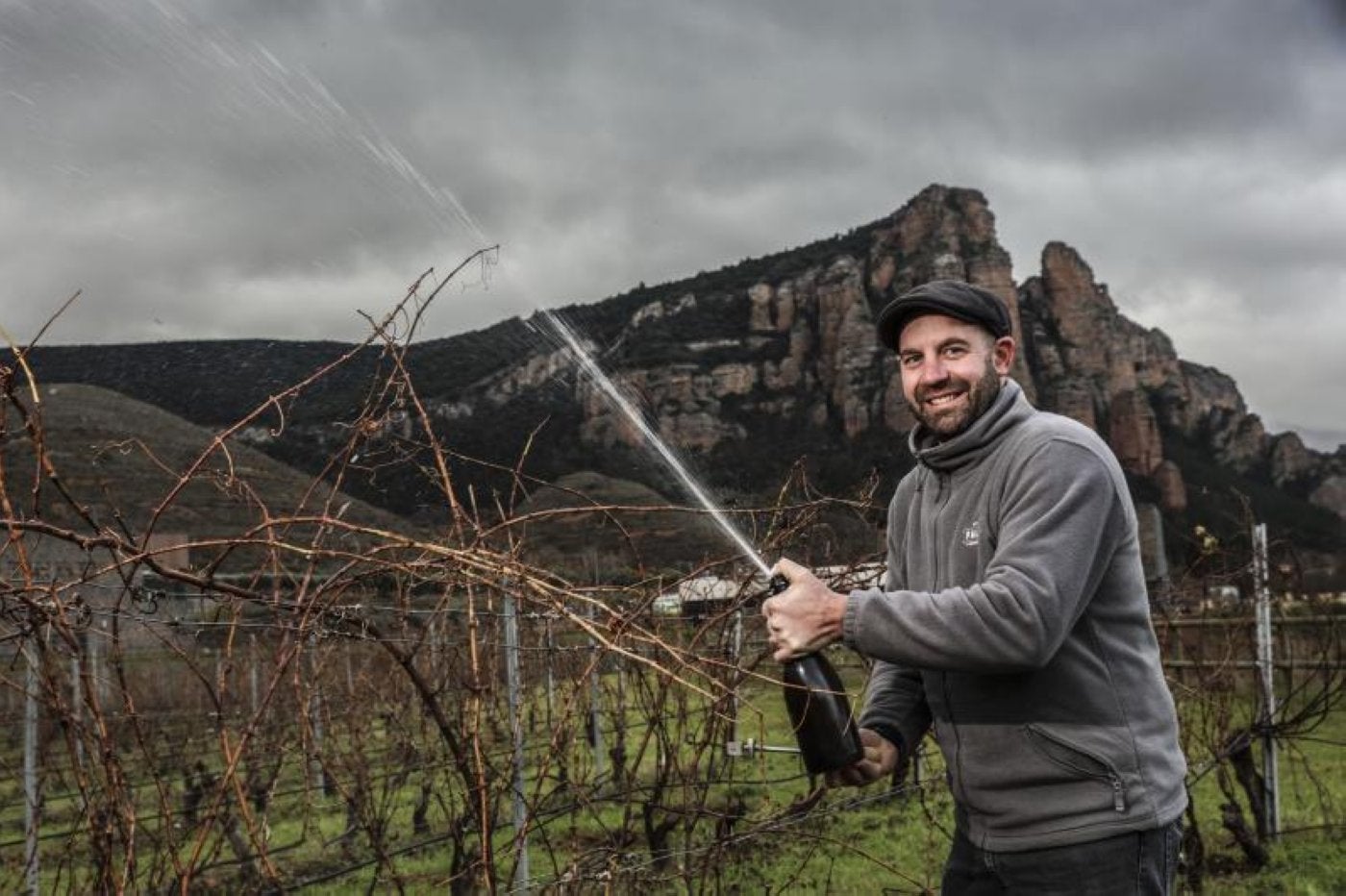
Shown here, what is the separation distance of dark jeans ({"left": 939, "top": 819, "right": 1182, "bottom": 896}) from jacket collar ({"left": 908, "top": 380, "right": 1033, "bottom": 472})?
69 centimetres

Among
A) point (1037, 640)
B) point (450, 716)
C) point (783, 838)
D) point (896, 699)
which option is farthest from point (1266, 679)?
point (1037, 640)

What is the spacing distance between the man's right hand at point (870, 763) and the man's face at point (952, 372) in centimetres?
62

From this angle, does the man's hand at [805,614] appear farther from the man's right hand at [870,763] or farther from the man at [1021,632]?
the man's right hand at [870,763]

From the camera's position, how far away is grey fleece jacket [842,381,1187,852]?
1.79 metres

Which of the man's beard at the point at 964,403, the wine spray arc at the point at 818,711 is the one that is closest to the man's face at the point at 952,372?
the man's beard at the point at 964,403

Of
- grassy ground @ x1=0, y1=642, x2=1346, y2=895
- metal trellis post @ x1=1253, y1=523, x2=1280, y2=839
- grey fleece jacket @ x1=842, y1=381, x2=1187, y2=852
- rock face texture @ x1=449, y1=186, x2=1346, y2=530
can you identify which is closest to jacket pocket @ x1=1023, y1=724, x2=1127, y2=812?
grey fleece jacket @ x1=842, y1=381, x2=1187, y2=852

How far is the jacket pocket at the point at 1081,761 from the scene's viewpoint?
185 cm

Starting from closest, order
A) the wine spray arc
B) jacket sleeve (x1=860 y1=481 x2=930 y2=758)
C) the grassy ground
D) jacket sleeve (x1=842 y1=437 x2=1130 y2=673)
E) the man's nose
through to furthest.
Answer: jacket sleeve (x1=842 y1=437 x2=1130 y2=673) < the wine spray arc < the man's nose < jacket sleeve (x1=860 y1=481 x2=930 y2=758) < the grassy ground

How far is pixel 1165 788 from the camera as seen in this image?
1887 millimetres

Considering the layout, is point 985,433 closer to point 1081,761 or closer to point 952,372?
point 952,372

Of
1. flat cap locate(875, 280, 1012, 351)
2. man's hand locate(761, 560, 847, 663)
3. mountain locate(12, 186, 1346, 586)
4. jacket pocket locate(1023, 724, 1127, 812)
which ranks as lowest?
jacket pocket locate(1023, 724, 1127, 812)

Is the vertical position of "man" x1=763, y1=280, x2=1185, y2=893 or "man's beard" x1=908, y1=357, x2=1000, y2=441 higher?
"man's beard" x1=908, y1=357, x2=1000, y2=441

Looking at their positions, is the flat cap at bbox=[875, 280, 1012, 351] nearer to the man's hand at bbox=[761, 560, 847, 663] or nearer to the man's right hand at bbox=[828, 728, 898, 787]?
the man's hand at bbox=[761, 560, 847, 663]

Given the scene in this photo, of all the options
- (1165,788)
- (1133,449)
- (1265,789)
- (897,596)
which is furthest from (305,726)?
(1133,449)
